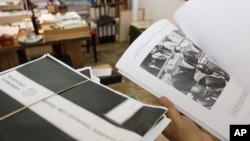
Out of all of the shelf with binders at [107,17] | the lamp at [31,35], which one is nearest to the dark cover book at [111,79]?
the lamp at [31,35]

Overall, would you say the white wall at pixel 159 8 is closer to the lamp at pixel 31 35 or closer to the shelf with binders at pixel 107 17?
the shelf with binders at pixel 107 17

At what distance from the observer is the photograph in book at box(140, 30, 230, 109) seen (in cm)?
54

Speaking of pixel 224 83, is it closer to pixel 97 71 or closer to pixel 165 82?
pixel 165 82

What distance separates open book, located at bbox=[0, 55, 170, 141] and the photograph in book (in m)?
0.18

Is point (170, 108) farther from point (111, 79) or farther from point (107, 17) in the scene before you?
point (107, 17)

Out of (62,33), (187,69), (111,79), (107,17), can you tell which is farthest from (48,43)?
(107,17)

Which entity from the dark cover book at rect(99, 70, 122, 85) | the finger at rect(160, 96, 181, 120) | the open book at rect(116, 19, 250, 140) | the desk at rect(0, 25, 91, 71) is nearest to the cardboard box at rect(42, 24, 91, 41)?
the desk at rect(0, 25, 91, 71)

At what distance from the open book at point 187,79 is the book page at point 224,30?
35mm

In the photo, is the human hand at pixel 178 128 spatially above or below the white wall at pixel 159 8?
below

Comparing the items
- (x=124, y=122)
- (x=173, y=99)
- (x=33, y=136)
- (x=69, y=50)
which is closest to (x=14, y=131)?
(x=33, y=136)

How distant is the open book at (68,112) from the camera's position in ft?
1.08

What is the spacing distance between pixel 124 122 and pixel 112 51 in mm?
2605

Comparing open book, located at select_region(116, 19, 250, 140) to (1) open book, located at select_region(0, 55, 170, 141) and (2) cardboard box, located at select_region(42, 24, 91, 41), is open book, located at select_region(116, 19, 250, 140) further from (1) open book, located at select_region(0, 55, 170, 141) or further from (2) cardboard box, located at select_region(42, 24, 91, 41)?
(2) cardboard box, located at select_region(42, 24, 91, 41)

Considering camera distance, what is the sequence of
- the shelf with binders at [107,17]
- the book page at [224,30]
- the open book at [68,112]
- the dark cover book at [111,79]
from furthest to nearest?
1. the shelf with binders at [107,17]
2. the dark cover book at [111,79]
3. the book page at [224,30]
4. the open book at [68,112]
